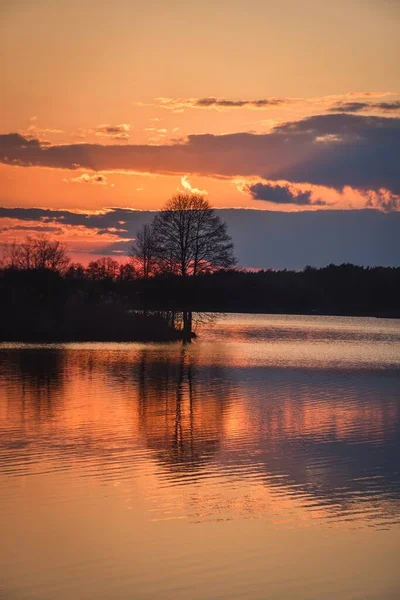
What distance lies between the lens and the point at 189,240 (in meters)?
60.4

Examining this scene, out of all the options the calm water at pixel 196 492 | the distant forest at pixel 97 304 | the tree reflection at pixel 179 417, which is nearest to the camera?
the calm water at pixel 196 492

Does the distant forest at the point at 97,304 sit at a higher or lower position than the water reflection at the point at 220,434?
higher

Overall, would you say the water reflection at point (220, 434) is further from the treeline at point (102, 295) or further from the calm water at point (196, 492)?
the treeline at point (102, 295)

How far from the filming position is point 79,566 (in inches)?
394

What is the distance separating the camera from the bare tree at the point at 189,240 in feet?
197

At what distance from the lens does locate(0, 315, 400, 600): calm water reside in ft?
32.0

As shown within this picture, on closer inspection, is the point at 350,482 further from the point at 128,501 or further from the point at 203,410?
the point at 203,410

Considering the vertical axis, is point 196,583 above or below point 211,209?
below

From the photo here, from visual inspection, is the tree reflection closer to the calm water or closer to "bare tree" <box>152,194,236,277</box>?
the calm water

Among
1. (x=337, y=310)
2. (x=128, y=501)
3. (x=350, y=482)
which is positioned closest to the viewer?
(x=128, y=501)

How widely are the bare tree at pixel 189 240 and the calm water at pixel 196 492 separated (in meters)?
31.4

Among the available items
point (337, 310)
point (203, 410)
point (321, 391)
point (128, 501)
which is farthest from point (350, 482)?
point (337, 310)

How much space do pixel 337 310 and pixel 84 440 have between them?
501 feet

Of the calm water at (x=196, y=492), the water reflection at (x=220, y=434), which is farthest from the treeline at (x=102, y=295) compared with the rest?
the calm water at (x=196, y=492)
